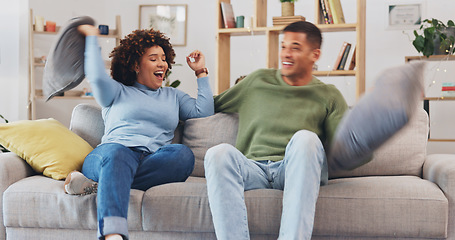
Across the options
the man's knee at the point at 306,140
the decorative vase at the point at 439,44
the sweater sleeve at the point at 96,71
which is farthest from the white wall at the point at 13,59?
the man's knee at the point at 306,140

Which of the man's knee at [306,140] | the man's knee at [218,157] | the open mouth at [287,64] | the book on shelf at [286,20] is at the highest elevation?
the book on shelf at [286,20]

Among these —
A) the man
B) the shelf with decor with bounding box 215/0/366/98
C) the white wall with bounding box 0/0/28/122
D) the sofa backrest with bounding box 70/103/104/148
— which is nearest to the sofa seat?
the man

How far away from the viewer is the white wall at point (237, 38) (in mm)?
5523

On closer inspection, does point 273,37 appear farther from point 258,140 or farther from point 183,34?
point 258,140

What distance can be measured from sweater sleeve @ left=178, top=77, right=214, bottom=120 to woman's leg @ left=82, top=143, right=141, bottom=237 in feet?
1.37

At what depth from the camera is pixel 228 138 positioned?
100 inches

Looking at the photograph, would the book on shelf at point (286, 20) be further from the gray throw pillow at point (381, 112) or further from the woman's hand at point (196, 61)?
the gray throw pillow at point (381, 112)

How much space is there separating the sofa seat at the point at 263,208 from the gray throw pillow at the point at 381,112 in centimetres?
34

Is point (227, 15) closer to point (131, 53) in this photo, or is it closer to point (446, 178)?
point (131, 53)

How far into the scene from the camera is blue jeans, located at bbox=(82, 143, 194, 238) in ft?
6.08

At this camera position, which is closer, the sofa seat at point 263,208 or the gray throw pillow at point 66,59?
the sofa seat at point 263,208

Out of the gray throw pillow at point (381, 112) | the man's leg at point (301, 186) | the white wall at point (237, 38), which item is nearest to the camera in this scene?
the gray throw pillow at point (381, 112)

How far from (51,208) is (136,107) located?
0.54 m

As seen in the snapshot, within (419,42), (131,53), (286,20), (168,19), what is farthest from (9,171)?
(168,19)
